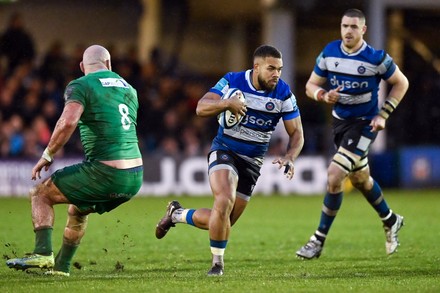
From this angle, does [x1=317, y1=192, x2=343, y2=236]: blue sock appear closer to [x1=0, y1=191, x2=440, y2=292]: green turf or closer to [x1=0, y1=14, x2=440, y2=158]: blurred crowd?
[x1=0, y1=191, x2=440, y2=292]: green turf

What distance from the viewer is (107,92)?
926 centimetres

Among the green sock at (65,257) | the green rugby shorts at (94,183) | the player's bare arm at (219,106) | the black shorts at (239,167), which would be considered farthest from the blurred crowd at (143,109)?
the player's bare arm at (219,106)

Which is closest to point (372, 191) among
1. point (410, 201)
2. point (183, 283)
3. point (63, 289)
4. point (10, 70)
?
point (183, 283)

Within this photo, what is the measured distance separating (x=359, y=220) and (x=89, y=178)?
803 cm

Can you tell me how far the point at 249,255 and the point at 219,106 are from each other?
9.04ft

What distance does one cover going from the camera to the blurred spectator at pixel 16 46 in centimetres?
2352

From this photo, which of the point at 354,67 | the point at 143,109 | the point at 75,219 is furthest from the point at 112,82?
the point at 143,109

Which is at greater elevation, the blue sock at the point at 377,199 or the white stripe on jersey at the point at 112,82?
the white stripe on jersey at the point at 112,82

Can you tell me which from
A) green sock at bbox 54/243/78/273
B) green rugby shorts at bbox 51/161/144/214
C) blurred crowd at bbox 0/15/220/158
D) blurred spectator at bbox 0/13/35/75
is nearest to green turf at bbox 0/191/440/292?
green sock at bbox 54/243/78/273

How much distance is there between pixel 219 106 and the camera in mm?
9211

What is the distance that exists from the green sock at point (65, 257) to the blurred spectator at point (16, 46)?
14699 mm

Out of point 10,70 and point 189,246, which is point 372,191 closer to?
point 189,246

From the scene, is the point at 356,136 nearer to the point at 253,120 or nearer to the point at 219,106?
the point at 253,120

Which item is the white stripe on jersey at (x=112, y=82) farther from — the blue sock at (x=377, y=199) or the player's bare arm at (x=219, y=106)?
Result: the blue sock at (x=377, y=199)
